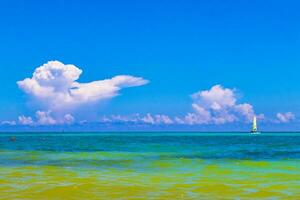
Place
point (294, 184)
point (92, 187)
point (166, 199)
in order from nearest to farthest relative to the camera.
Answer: point (166, 199) → point (92, 187) → point (294, 184)

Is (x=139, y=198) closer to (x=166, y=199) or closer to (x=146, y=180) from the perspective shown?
(x=166, y=199)

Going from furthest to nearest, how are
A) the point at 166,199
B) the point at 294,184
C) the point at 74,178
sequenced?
the point at 74,178 → the point at 294,184 → the point at 166,199

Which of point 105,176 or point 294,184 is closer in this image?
point 294,184

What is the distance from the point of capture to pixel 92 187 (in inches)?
822

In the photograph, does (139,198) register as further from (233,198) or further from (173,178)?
(173,178)

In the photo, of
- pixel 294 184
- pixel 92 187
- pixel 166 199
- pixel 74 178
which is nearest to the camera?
pixel 166 199

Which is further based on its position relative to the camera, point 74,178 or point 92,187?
point 74,178

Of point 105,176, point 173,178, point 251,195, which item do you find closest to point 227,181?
point 173,178

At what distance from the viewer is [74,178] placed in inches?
966

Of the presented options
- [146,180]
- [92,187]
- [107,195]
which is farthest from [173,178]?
[107,195]

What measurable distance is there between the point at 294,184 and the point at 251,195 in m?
5.02

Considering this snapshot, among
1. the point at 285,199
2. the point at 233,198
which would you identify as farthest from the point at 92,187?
the point at 285,199

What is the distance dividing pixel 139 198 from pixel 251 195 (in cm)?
458

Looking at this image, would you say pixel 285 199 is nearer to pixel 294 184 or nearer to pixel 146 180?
pixel 294 184
